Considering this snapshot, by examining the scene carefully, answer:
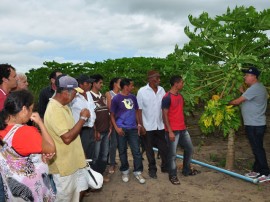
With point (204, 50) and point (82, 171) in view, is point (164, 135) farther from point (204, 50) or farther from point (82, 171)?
point (82, 171)

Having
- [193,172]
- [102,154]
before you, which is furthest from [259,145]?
[102,154]

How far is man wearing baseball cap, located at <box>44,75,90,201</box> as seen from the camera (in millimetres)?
3676

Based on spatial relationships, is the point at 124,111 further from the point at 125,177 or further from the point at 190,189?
the point at 190,189

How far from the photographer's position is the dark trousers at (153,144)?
6757 mm

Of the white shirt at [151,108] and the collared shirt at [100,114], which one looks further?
the white shirt at [151,108]

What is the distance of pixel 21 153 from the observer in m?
2.87

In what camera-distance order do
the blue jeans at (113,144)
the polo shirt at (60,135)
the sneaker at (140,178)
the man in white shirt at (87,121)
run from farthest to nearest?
the blue jeans at (113,144)
the sneaker at (140,178)
the man in white shirt at (87,121)
the polo shirt at (60,135)

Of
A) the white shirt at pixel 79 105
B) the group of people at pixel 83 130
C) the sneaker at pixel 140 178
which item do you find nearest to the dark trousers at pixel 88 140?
the group of people at pixel 83 130

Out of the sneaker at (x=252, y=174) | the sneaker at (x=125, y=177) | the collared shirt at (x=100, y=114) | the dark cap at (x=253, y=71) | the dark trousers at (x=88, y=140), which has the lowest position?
the sneaker at (x=125, y=177)

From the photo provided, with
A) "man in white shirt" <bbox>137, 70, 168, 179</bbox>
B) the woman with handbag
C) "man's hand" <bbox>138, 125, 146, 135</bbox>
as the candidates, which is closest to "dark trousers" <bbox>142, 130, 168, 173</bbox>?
"man in white shirt" <bbox>137, 70, 168, 179</bbox>

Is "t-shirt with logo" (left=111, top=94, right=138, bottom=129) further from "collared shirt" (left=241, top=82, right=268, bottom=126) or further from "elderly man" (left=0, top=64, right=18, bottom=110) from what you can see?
"elderly man" (left=0, top=64, right=18, bottom=110)

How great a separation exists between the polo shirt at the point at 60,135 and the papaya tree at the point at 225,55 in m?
Result: 3.50

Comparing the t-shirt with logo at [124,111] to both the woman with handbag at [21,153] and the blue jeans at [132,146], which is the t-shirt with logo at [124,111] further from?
the woman with handbag at [21,153]

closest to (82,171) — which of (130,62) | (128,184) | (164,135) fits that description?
(128,184)
